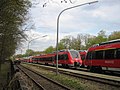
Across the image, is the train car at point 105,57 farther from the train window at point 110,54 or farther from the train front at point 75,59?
the train front at point 75,59

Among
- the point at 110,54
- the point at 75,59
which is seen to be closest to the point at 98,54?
the point at 110,54

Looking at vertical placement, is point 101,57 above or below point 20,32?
below

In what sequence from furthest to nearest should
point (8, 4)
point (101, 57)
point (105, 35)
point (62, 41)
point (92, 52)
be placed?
point (62, 41)
point (105, 35)
point (92, 52)
point (101, 57)
point (8, 4)

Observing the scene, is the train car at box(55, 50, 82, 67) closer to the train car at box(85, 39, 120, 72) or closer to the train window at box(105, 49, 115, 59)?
the train car at box(85, 39, 120, 72)

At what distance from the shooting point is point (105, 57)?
29.1 m

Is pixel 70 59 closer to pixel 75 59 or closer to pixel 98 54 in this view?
pixel 75 59

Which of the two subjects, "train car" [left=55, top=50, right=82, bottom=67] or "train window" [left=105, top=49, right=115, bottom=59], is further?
"train car" [left=55, top=50, right=82, bottom=67]

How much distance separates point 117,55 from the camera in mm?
26141

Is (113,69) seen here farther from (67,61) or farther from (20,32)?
(67,61)

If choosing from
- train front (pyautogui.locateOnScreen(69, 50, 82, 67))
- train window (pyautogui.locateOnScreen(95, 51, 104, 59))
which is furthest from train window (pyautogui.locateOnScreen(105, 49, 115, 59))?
train front (pyautogui.locateOnScreen(69, 50, 82, 67))

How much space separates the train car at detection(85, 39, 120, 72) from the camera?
26.4m

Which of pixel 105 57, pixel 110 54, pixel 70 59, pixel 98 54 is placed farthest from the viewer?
pixel 70 59

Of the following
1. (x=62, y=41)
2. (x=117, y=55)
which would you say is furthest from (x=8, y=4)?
(x=62, y=41)

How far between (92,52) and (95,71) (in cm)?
224
